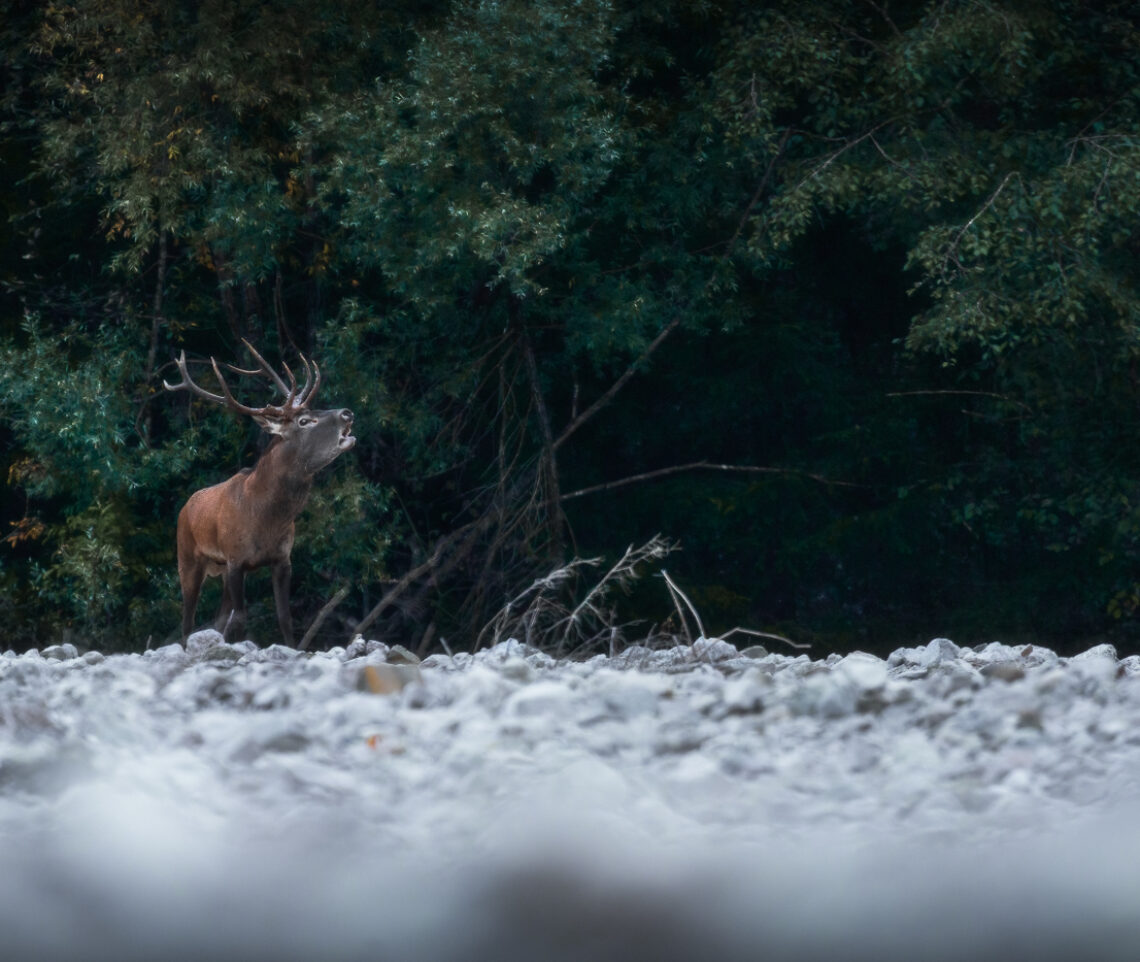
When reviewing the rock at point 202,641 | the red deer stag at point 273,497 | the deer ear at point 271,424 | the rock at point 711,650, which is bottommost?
the rock at point 202,641

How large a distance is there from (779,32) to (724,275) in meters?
1.51

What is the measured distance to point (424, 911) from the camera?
204cm

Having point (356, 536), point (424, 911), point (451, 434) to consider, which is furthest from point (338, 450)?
point (424, 911)

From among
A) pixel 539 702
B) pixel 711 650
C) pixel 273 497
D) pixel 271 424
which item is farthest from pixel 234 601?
pixel 539 702

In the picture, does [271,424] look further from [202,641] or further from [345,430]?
[202,641]

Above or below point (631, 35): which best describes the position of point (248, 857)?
below

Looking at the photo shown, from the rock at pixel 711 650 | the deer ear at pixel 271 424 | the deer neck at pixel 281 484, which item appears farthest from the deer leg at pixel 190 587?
the rock at pixel 711 650

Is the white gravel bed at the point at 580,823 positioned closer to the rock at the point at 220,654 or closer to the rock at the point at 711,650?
the rock at the point at 220,654

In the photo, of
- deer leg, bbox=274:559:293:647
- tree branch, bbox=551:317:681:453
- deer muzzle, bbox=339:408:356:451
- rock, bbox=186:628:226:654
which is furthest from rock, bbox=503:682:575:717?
tree branch, bbox=551:317:681:453

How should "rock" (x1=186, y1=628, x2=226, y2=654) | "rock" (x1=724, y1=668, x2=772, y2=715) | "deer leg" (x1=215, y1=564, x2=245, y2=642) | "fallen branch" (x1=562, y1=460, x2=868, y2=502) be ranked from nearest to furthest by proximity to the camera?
"rock" (x1=724, y1=668, x2=772, y2=715), "rock" (x1=186, y1=628, x2=226, y2=654), "deer leg" (x1=215, y1=564, x2=245, y2=642), "fallen branch" (x1=562, y1=460, x2=868, y2=502)

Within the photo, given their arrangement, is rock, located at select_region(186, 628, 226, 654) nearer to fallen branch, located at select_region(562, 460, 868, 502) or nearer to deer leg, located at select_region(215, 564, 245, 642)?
deer leg, located at select_region(215, 564, 245, 642)

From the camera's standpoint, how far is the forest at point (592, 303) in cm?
738

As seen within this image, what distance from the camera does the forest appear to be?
7.38 m

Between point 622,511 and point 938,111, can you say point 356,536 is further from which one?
point 938,111
